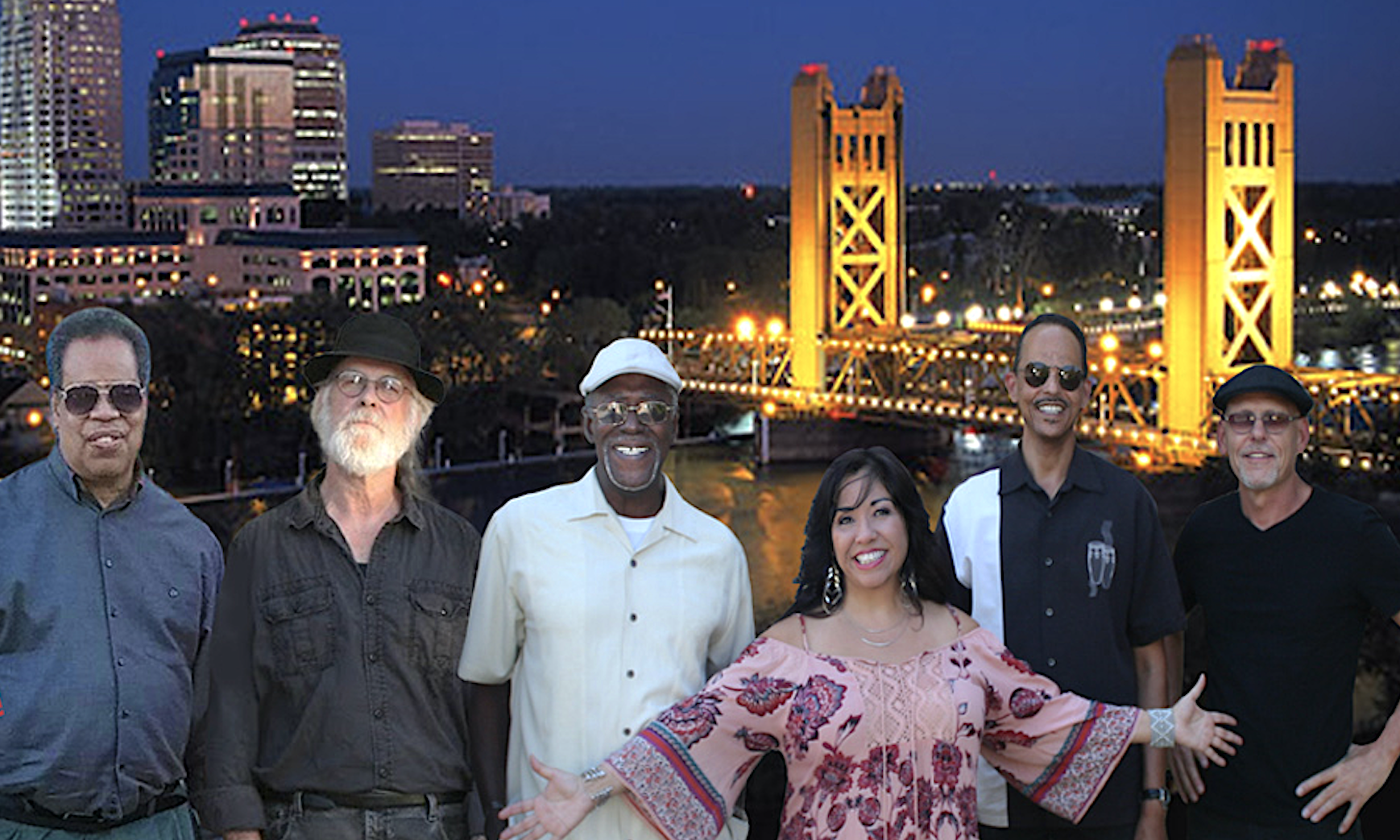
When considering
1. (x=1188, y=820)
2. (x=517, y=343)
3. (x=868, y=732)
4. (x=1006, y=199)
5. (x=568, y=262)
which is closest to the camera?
(x=868, y=732)

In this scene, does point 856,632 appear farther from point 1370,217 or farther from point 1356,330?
point 1370,217

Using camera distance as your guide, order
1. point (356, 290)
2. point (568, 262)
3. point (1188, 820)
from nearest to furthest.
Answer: point (1188, 820)
point (568, 262)
point (356, 290)

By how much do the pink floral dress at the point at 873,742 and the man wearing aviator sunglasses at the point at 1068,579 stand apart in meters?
0.31

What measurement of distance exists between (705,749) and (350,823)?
105 centimetres

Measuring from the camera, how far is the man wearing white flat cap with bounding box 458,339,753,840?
20.1 feet

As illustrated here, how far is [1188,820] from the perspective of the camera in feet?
22.0

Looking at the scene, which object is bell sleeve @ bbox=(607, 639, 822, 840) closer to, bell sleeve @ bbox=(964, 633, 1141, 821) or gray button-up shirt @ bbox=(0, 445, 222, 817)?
bell sleeve @ bbox=(964, 633, 1141, 821)

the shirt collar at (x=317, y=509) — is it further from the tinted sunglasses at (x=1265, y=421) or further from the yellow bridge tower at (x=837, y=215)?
the yellow bridge tower at (x=837, y=215)

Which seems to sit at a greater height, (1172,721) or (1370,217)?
(1370,217)

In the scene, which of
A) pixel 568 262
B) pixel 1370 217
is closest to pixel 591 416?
pixel 568 262

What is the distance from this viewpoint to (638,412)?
20.5 ft

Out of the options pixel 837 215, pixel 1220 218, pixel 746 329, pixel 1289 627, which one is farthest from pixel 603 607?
pixel 837 215

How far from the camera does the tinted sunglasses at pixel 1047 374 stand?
6570 millimetres

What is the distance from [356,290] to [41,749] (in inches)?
3664
